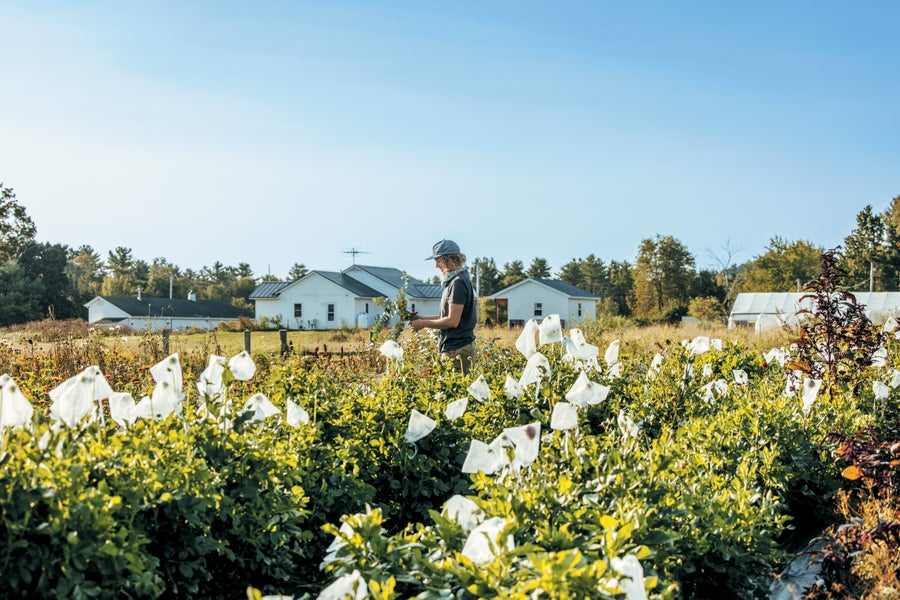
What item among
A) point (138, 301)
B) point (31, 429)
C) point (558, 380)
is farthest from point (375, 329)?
point (138, 301)

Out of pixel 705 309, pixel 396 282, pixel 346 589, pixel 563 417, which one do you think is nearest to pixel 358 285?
pixel 396 282

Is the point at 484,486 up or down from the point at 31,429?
down

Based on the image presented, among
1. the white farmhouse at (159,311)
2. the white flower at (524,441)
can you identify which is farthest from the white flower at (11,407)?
the white farmhouse at (159,311)

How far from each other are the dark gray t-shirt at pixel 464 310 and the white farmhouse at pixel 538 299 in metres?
38.8

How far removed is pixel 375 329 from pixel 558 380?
2.84 m

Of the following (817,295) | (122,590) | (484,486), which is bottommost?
(122,590)

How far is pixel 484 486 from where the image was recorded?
2291 mm

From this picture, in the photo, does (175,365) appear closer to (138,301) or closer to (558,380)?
(558,380)

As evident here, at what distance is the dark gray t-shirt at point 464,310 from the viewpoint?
16.5 feet

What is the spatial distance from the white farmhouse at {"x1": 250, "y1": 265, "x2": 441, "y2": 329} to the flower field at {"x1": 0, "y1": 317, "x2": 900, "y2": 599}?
34076mm

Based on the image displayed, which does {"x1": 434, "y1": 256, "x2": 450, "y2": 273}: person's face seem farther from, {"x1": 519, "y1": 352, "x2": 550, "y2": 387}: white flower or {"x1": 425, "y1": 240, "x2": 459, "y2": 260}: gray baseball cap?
{"x1": 519, "y1": 352, "x2": 550, "y2": 387}: white flower

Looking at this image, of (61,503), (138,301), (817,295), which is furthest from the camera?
(138,301)

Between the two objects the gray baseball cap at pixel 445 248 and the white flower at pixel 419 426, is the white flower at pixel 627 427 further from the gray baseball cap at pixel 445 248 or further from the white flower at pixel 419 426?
the gray baseball cap at pixel 445 248

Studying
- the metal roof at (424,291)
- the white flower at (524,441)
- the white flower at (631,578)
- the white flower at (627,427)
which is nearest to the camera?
the white flower at (631,578)
